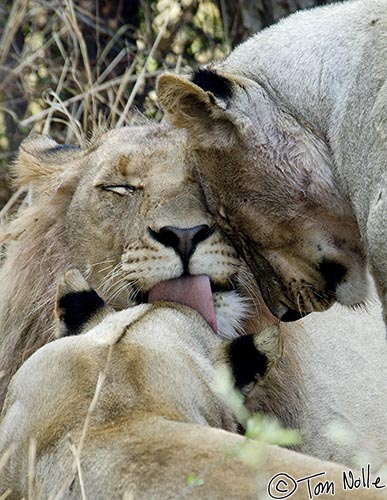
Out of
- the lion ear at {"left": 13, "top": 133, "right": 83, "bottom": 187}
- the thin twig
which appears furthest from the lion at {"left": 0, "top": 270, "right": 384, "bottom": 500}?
the thin twig

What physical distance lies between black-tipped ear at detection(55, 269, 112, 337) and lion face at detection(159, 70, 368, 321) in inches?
23.2

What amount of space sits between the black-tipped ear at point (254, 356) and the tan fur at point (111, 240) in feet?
1.26

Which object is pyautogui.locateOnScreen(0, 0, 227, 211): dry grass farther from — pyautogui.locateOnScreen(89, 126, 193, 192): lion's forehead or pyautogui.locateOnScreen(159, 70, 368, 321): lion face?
pyautogui.locateOnScreen(159, 70, 368, 321): lion face

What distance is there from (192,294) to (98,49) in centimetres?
381

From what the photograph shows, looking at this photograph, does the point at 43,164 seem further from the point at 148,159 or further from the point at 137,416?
the point at 137,416

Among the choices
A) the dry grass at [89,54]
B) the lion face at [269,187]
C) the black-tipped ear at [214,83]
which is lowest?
the dry grass at [89,54]

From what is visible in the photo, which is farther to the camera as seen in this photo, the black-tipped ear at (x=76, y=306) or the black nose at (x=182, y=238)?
the black nose at (x=182, y=238)

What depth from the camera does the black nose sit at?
371cm

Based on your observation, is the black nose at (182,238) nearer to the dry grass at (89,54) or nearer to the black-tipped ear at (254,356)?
the black-tipped ear at (254,356)

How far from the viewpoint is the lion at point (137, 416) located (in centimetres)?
268

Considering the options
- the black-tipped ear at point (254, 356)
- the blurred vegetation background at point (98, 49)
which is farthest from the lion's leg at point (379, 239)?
the blurred vegetation background at point (98, 49)

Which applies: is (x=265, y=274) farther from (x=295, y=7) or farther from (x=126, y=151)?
(x=295, y=7)

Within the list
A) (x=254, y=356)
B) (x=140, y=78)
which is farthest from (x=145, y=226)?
(x=140, y=78)

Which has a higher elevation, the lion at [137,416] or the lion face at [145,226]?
the lion at [137,416]
